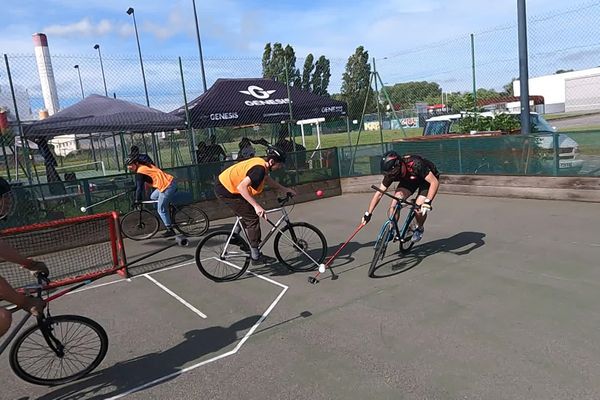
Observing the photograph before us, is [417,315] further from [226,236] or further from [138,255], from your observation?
[138,255]

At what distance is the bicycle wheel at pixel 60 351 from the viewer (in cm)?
373

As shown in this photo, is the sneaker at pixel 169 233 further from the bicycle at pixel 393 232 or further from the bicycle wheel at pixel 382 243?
the bicycle wheel at pixel 382 243

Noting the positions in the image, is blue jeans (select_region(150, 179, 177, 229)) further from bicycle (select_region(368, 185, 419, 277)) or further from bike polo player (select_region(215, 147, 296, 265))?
bicycle (select_region(368, 185, 419, 277))

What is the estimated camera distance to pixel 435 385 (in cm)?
337

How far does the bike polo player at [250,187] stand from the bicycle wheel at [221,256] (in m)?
0.15

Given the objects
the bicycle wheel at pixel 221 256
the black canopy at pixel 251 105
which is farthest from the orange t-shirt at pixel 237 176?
the black canopy at pixel 251 105

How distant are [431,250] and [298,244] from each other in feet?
6.58

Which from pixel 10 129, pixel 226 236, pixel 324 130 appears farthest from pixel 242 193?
pixel 324 130

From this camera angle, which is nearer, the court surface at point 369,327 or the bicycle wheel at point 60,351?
the court surface at point 369,327

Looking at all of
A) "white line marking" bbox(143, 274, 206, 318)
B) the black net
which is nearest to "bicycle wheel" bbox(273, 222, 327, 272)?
"white line marking" bbox(143, 274, 206, 318)

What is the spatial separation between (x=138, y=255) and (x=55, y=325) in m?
4.52

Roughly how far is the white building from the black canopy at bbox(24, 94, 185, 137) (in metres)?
31.8

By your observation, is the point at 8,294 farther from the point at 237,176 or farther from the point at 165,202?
the point at 165,202

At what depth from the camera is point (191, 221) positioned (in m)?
9.55
